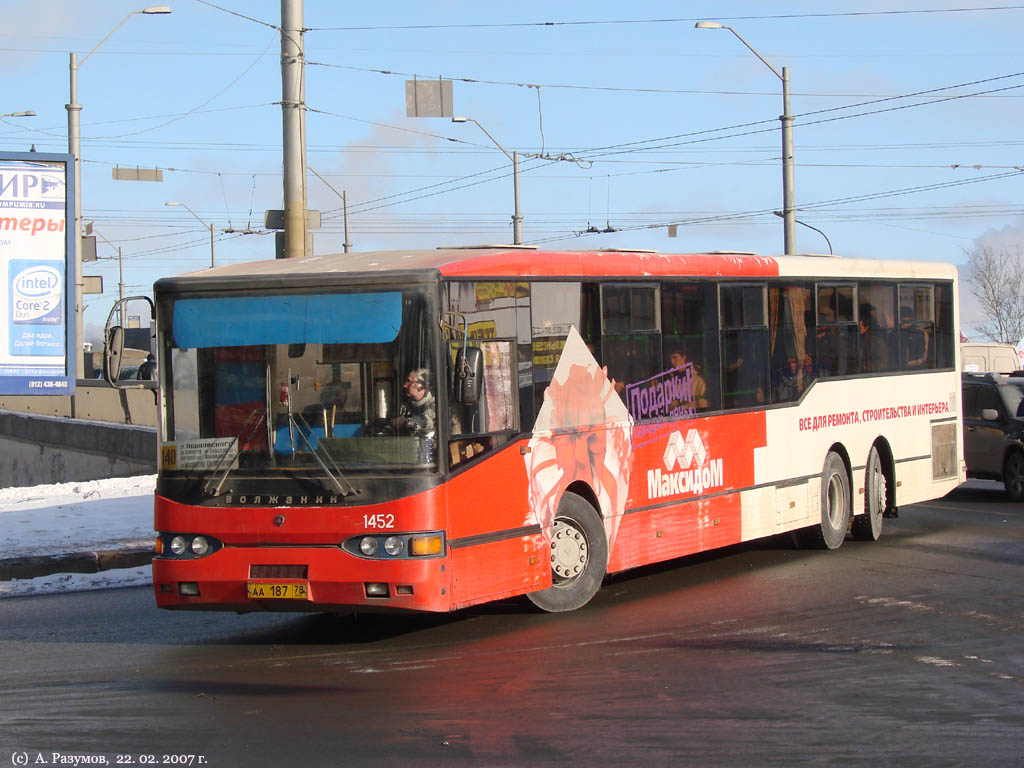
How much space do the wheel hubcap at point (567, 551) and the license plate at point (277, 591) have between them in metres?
2.24

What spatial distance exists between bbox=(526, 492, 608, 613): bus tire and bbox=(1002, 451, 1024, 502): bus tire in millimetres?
11141

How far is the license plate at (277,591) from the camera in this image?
927 cm

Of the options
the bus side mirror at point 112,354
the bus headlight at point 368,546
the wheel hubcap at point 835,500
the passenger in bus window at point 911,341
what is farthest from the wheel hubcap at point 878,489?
the bus side mirror at point 112,354

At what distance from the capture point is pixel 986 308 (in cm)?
9175

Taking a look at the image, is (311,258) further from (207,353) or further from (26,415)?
(26,415)

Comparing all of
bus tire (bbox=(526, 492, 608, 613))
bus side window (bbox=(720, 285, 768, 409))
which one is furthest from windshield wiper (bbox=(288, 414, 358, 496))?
bus side window (bbox=(720, 285, 768, 409))

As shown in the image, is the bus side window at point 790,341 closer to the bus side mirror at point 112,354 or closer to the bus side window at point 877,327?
the bus side window at point 877,327

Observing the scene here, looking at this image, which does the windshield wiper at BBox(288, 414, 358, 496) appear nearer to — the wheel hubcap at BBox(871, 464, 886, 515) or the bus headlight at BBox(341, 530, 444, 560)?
the bus headlight at BBox(341, 530, 444, 560)

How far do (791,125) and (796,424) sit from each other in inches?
637

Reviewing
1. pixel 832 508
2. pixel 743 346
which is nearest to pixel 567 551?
pixel 743 346

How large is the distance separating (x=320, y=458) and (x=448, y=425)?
2.92 feet

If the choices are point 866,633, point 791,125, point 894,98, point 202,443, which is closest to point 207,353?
point 202,443

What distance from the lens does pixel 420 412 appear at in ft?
30.6

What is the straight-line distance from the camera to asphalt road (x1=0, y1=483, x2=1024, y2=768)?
6.91 metres
